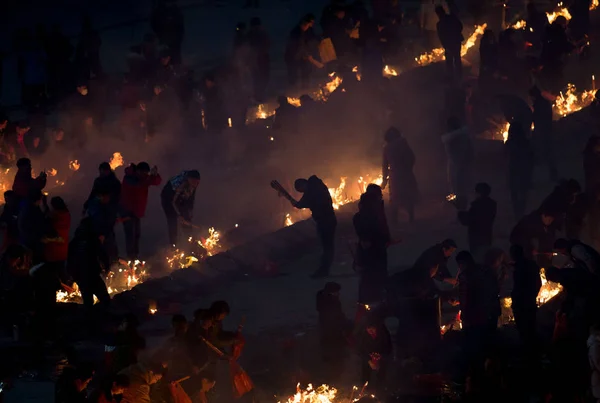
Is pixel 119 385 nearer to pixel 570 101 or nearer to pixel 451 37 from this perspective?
pixel 451 37

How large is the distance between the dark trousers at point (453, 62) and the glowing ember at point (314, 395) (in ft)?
36.1

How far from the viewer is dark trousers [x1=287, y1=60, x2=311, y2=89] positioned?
962 inches

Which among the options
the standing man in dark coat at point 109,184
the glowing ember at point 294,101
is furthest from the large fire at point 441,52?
the standing man in dark coat at point 109,184

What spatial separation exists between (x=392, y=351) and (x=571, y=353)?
238cm

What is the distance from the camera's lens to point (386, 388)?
545 inches

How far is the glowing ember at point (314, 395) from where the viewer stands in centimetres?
1344

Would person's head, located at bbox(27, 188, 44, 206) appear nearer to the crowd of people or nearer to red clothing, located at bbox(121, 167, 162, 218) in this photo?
the crowd of people

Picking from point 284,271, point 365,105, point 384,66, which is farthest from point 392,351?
point 384,66

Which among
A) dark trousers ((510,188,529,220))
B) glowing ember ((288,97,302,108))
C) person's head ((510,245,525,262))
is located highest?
glowing ember ((288,97,302,108))

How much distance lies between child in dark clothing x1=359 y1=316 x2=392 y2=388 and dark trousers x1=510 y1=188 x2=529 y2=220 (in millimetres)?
5888

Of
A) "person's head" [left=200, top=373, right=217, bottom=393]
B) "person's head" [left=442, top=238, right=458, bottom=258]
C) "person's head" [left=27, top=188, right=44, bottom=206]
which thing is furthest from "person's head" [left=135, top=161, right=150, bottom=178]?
"person's head" [left=200, top=373, right=217, bottom=393]

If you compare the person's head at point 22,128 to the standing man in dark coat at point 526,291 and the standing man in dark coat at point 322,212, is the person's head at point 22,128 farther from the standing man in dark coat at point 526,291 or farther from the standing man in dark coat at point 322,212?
the standing man in dark coat at point 526,291

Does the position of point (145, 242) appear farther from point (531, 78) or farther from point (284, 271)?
point (531, 78)

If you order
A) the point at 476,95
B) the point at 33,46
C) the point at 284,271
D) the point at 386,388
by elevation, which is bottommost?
the point at 386,388
